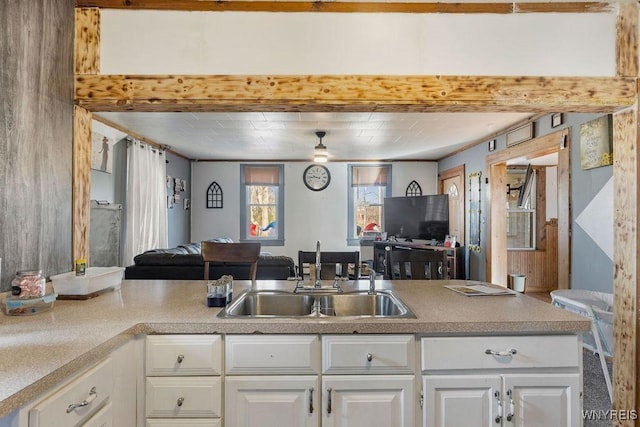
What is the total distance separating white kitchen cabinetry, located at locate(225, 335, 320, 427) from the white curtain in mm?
3616

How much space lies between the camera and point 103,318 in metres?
1.44

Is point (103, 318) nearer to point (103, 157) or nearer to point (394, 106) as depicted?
point (394, 106)

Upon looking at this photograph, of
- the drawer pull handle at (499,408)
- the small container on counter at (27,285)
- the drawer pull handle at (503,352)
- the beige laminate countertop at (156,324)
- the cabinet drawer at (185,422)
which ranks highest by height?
the small container on counter at (27,285)

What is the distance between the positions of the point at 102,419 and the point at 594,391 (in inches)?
120

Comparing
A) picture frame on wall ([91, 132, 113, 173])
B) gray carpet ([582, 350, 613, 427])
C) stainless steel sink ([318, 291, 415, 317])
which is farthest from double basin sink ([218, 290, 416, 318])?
picture frame on wall ([91, 132, 113, 173])

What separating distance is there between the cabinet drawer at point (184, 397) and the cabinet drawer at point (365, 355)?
0.46 m

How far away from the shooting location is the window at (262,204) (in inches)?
274

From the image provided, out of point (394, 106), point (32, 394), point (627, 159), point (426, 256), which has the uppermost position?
point (394, 106)

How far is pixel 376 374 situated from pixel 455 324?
1.26ft

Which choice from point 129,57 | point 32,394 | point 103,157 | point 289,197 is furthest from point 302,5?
point 289,197

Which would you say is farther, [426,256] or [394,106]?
[426,256]

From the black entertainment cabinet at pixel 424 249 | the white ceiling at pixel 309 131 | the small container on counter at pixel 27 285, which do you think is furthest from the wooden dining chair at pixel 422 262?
the black entertainment cabinet at pixel 424 249

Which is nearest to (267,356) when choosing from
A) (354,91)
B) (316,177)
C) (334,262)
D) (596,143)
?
(334,262)

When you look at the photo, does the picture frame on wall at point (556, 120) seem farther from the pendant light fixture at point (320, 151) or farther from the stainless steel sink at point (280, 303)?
the stainless steel sink at point (280, 303)
